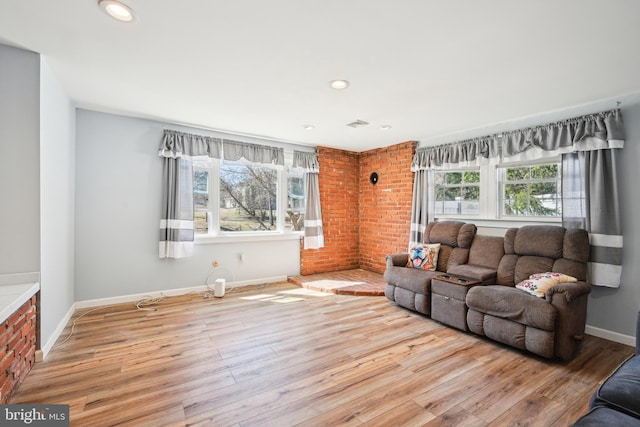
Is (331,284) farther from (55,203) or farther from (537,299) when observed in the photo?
(55,203)

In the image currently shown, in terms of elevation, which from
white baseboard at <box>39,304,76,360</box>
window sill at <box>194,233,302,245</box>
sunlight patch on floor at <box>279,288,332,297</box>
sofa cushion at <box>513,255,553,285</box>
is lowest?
sunlight patch on floor at <box>279,288,332,297</box>

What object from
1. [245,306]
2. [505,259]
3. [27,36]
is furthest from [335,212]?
[27,36]

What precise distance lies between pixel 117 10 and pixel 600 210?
4.26 m

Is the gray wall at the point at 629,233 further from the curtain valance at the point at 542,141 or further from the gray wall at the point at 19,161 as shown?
the gray wall at the point at 19,161

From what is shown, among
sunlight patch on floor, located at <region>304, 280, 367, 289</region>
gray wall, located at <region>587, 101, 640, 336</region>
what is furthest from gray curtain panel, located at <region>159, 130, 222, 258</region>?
gray wall, located at <region>587, 101, 640, 336</region>

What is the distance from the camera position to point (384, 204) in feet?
17.3

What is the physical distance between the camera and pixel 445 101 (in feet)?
10.1

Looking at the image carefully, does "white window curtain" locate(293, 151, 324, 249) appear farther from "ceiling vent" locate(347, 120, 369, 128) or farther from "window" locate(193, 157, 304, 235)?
"ceiling vent" locate(347, 120, 369, 128)

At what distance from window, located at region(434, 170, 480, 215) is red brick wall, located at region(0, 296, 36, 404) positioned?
15.3 feet

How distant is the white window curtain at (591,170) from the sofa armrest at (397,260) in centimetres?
177

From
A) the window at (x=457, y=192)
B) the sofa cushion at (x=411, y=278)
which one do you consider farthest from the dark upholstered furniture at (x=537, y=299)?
the window at (x=457, y=192)

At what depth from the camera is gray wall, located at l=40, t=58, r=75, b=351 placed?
2346mm

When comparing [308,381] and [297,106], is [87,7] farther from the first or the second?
[308,381]

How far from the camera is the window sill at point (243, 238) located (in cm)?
424
